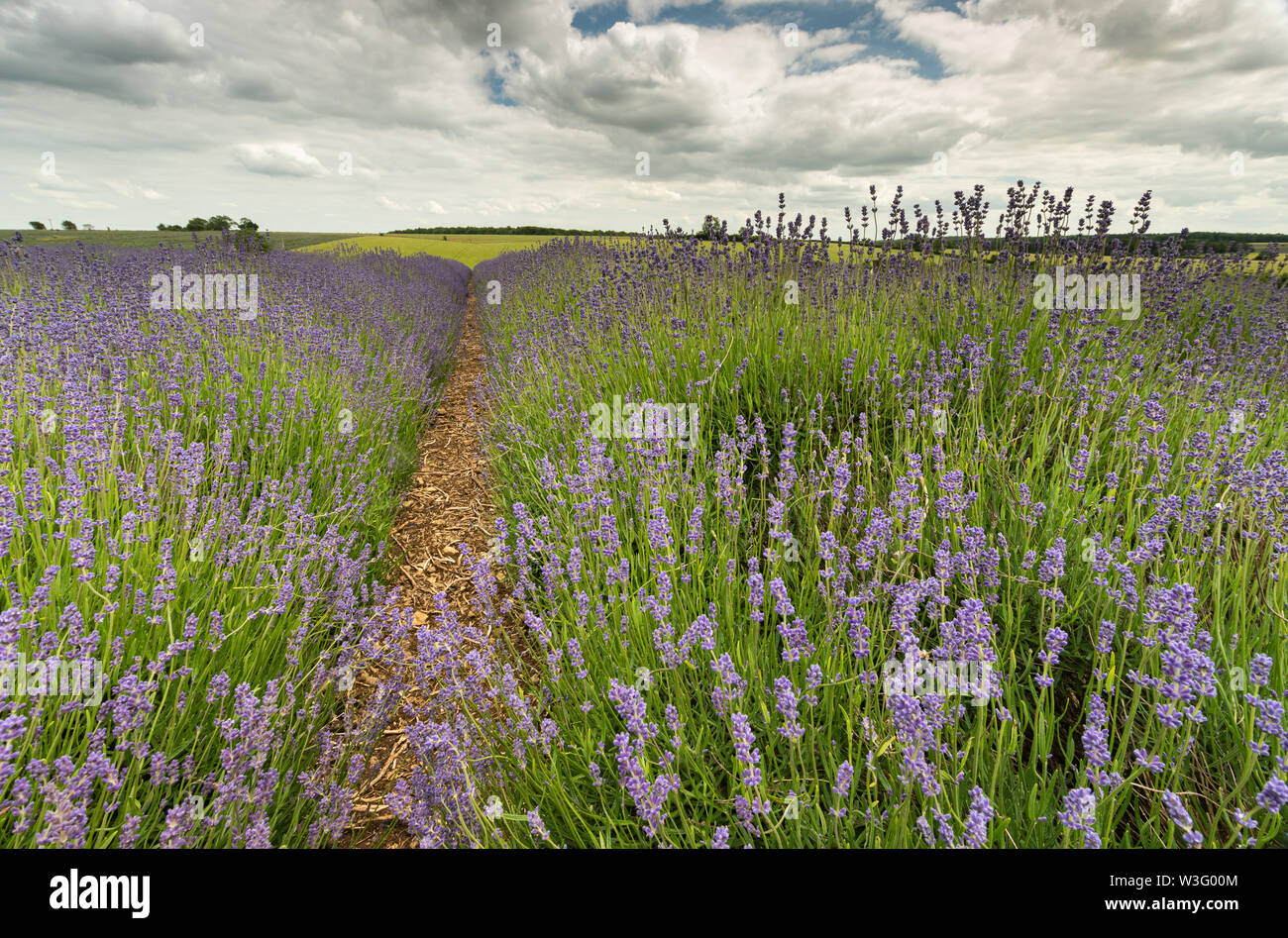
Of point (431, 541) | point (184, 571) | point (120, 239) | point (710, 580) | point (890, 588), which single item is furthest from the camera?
point (120, 239)

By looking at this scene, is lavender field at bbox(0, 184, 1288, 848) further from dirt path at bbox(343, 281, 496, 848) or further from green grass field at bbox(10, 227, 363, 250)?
green grass field at bbox(10, 227, 363, 250)

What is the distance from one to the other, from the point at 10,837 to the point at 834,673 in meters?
2.12

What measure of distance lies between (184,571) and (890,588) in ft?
8.56

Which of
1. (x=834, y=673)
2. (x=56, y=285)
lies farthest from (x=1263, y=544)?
(x=56, y=285)

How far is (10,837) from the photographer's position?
127 centimetres

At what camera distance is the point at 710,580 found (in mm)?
2322

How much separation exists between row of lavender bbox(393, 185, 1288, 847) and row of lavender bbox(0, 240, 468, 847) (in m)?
0.49

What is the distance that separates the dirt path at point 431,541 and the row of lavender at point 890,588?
25 cm

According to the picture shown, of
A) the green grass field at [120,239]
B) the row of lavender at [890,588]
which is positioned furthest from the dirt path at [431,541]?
the green grass field at [120,239]

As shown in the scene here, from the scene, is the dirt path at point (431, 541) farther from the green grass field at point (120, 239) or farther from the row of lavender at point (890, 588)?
the green grass field at point (120, 239)

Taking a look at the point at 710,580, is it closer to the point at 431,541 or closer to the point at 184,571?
the point at 184,571

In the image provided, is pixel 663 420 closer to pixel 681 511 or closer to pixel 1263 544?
pixel 681 511

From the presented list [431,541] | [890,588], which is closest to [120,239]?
[431,541]

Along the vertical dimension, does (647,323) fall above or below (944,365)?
above
